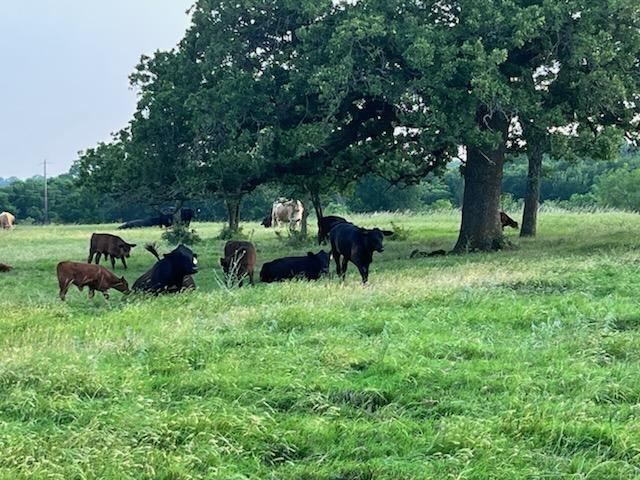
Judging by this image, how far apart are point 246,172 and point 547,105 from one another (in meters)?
7.62

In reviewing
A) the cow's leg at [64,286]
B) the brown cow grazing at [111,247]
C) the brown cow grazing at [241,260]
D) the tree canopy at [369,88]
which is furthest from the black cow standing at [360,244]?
the brown cow grazing at [111,247]

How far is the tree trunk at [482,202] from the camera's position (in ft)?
67.4

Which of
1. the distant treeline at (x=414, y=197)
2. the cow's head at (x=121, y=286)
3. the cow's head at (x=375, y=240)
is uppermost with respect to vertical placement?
the distant treeline at (x=414, y=197)

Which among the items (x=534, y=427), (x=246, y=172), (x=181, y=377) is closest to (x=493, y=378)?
(x=534, y=427)

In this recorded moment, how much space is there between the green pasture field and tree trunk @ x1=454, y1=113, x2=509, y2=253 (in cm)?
963

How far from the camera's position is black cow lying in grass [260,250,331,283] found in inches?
614

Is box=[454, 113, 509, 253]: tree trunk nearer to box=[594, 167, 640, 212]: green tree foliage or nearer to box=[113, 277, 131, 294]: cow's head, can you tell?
box=[113, 277, 131, 294]: cow's head

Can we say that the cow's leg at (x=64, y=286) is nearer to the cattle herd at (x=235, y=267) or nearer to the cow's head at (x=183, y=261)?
the cattle herd at (x=235, y=267)

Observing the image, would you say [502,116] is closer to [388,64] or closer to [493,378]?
[388,64]

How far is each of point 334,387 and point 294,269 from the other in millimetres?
9774

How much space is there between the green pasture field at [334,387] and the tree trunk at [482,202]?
9.63 m

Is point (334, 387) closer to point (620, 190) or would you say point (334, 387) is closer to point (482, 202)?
point (482, 202)

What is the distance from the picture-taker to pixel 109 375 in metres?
6.45

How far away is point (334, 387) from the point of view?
19.6ft
